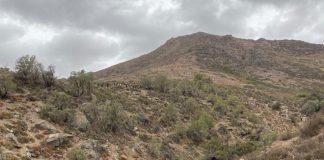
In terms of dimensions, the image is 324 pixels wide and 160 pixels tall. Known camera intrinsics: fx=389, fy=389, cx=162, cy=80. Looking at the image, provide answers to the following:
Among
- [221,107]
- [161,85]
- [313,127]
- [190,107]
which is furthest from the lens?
[161,85]

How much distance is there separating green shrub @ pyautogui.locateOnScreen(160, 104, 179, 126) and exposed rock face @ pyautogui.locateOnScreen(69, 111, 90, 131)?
10.3m

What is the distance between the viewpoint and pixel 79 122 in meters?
30.1

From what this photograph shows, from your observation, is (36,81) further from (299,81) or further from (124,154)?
(299,81)

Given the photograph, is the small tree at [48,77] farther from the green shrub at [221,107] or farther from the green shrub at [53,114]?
the green shrub at [221,107]

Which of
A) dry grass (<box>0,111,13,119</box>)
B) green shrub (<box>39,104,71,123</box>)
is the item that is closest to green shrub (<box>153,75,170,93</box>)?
green shrub (<box>39,104,71,123</box>)

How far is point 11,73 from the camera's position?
3469 cm

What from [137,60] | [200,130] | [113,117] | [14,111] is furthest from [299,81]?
[14,111]

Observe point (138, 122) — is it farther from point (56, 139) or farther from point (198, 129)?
point (56, 139)

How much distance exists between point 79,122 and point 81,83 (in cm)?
846

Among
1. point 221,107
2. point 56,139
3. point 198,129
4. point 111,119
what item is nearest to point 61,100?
point 111,119

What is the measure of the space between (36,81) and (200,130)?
1620 centimetres

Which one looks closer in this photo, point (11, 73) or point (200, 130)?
point (11, 73)

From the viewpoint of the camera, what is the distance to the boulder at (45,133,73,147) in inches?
1013

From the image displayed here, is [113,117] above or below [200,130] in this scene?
above
